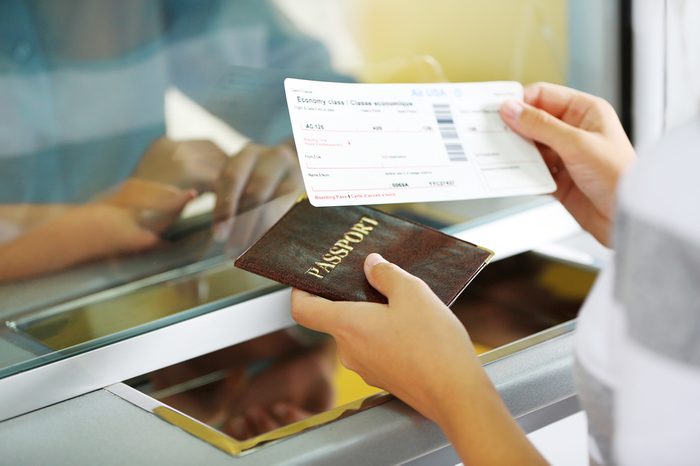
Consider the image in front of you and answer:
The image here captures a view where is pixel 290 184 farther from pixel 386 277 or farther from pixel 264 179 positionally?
pixel 386 277

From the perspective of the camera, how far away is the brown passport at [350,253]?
2.30 feet

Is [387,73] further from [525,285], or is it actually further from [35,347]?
[35,347]

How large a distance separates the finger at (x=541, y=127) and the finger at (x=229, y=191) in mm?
281

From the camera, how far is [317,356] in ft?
3.39

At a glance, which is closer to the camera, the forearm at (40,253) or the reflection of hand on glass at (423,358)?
the reflection of hand on glass at (423,358)

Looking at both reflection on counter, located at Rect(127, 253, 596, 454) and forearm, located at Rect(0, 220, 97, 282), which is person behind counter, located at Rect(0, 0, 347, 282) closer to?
forearm, located at Rect(0, 220, 97, 282)

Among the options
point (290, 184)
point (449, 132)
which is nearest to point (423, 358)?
point (449, 132)

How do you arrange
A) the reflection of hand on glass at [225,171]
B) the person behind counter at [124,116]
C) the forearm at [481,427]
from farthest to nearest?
the reflection of hand on glass at [225,171]
the person behind counter at [124,116]
the forearm at [481,427]

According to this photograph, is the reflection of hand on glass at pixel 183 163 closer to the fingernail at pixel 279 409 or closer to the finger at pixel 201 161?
the finger at pixel 201 161

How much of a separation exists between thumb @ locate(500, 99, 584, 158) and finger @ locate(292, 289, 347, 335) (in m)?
0.30

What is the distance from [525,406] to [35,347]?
425mm

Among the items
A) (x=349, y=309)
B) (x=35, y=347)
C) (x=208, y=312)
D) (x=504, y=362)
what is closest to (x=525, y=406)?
(x=504, y=362)

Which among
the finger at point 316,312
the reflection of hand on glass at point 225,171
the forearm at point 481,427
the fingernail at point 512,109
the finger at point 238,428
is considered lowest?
the finger at point 238,428

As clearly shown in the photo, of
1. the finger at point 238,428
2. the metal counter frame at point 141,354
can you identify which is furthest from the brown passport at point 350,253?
the finger at point 238,428
